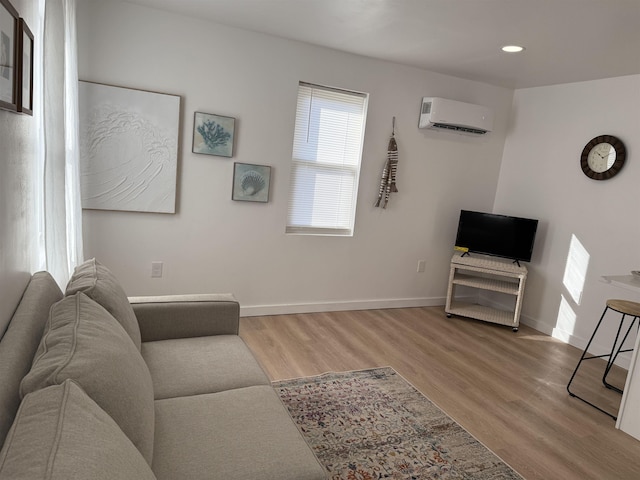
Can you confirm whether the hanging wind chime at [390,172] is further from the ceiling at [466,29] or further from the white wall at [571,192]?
the white wall at [571,192]

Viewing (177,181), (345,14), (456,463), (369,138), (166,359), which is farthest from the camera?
(369,138)

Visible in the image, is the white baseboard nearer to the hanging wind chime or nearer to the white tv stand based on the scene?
the white tv stand

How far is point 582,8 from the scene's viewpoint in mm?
2414

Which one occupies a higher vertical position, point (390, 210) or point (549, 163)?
point (549, 163)

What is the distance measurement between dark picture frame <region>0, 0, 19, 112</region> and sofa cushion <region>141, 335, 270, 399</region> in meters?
1.14

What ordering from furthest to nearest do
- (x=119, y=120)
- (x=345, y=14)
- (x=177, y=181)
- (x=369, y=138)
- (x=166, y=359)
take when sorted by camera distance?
(x=369, y=138) < (x=177, y=181) < (x=119, y=120) < (x=345, y=14) < (x=166, y=359)

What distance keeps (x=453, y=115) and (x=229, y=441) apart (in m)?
3.69

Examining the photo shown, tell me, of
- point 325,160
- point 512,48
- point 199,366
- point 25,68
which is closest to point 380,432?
point 199,366

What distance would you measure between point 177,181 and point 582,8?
9.65ft

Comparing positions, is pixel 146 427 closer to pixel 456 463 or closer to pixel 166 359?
pixel 166 359

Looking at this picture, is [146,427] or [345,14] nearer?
[146,427]

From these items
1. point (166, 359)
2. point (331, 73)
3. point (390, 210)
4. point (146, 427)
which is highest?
point (331, 73)

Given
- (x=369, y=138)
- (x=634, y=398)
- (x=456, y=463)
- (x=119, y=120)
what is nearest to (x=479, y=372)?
(x=634, y=398)

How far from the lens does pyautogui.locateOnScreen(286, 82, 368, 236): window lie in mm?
3936
